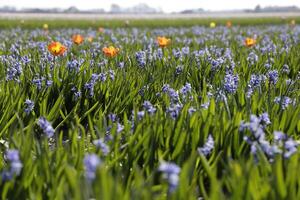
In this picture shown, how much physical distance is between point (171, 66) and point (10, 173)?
3.10 meters

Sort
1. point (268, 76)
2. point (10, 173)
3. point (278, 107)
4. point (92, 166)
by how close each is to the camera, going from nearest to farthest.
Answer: point (92, 166) → point (10, 173) → point (278, 107) → point (268, 76)

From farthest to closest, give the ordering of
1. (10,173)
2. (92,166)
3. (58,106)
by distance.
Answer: (58,106), (10,173), (92,166)

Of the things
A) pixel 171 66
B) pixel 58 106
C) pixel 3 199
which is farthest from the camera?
pixel 171 66

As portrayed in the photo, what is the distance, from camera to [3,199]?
1729 millimetres

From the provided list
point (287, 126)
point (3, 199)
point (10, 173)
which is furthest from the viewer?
point (287, 126)

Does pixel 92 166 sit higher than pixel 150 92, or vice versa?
pixel 92 166

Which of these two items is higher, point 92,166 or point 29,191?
point 92,166

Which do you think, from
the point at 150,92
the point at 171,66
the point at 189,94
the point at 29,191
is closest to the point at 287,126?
the point at 189,94

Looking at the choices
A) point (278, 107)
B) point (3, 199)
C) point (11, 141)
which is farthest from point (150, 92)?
point (3, 199)

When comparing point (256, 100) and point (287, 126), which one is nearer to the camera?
point (287, 126)

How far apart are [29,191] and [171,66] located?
2.88m

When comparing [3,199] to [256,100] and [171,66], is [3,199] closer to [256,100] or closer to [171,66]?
[256,100]

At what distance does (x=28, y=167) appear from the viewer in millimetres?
1833

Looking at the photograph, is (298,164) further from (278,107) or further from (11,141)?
(11,141)
